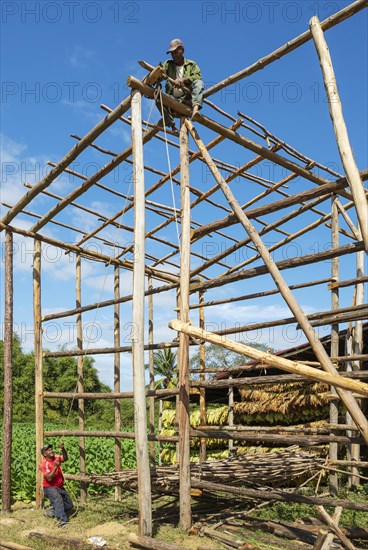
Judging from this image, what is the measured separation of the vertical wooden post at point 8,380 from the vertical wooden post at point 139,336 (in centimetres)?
362

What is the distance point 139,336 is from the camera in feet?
18.1

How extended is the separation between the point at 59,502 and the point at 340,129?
6069mm

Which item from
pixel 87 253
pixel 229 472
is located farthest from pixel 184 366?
pixel 87 253

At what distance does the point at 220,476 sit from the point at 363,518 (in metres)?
1.73

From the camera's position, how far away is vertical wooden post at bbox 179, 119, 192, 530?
574cm

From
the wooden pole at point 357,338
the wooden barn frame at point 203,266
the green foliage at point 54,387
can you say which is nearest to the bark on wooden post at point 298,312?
the wooden barn frame at point 203,266

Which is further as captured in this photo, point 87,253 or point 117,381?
point 87,253

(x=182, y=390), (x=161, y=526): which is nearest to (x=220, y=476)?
(x=161, y=526)

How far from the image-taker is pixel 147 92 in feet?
20.3

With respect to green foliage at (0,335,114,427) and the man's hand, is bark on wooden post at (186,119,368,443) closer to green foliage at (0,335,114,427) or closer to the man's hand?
the man's hand

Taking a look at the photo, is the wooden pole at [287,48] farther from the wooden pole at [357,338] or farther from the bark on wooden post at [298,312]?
the wooden pole at [357,338]

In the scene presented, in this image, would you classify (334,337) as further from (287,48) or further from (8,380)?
(8,380)

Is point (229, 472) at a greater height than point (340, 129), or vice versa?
point (340, 129)

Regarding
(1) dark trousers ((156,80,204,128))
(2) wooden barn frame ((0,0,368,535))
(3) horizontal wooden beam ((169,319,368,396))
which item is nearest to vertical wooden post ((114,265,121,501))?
(2) wooden barn frame ((0,0,368,535))
